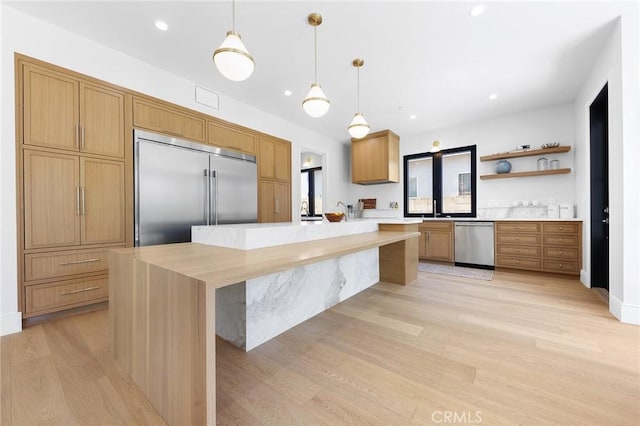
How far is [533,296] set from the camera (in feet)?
9.11

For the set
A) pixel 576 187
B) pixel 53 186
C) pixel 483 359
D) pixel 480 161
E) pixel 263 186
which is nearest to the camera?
pixel 483 359

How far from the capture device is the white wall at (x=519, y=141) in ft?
12.9

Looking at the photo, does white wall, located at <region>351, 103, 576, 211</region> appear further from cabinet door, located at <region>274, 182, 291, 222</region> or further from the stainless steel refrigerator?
the stainless steel refrigerator

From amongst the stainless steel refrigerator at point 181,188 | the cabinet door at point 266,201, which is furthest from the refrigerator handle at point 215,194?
the cabinet door at point 266,201

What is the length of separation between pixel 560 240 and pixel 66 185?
19.2ft

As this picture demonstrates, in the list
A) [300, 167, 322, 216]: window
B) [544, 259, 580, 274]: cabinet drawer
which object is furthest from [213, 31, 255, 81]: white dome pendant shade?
[300, 167, 322, 216]: window

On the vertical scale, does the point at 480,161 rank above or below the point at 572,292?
above

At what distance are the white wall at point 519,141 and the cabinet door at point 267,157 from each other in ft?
10.6

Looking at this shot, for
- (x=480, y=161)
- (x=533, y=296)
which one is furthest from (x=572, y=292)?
(x=480, y=161)

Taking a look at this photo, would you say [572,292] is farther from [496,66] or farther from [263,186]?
[263,186]

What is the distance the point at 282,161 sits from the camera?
4461 millimetres

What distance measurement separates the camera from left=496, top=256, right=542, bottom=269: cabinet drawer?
3.73 meters

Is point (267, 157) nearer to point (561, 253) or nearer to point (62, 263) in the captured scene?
point (62, 263)

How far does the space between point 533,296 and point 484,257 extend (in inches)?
55.7
